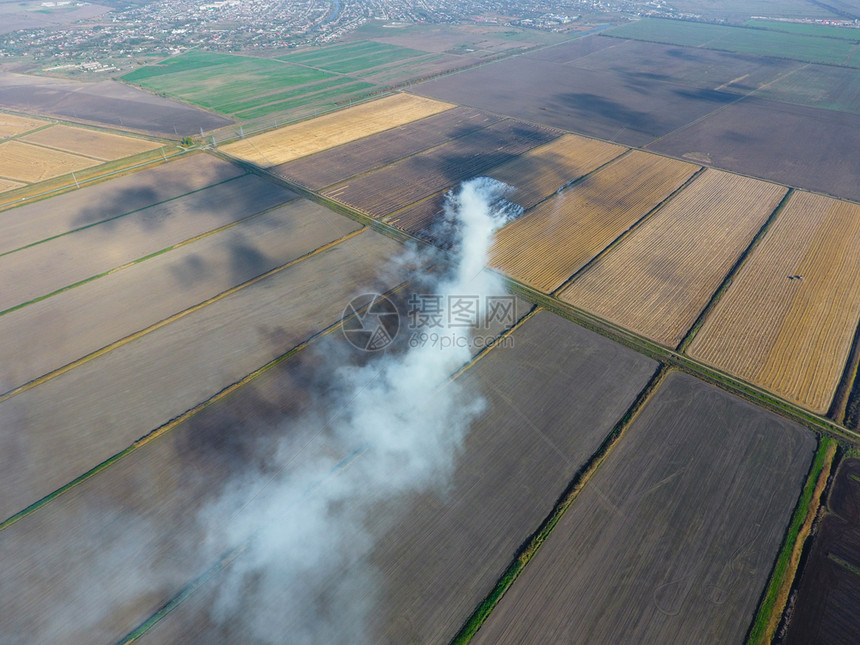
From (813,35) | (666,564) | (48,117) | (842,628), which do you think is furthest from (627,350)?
(813,35)

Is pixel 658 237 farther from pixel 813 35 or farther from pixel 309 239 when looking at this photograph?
pixel 813 35

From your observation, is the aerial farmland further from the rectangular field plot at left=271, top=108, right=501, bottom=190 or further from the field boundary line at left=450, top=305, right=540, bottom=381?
the rectangular field plot at left=271, top=108, right=501, bottom=190

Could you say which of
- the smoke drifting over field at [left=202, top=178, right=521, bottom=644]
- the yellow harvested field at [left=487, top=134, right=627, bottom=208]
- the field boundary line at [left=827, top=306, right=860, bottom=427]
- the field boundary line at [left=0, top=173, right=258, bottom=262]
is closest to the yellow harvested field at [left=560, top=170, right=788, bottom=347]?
the field boundary line at [left=827, top=306, right=860, bottom=427]

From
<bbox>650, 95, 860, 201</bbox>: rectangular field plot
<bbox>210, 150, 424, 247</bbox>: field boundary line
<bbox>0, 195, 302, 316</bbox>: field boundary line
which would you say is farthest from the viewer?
<bbox>650, 95, 860, 201</bbox>: rectangular field plot

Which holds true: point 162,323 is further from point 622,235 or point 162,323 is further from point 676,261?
point 676,261

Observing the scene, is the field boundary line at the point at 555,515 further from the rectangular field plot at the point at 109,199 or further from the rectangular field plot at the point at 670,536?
the rectangular field plot at the point at 109,199

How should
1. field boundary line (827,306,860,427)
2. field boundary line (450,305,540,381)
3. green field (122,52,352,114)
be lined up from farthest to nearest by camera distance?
green field (122,52,352,114)
field boundary line (450,305,540,381)
field boundary line (827,306,860,427)

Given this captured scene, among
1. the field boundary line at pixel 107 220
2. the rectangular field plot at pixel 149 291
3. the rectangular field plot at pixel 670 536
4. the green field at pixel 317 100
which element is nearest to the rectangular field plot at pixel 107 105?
the green field at pixel 317 100
